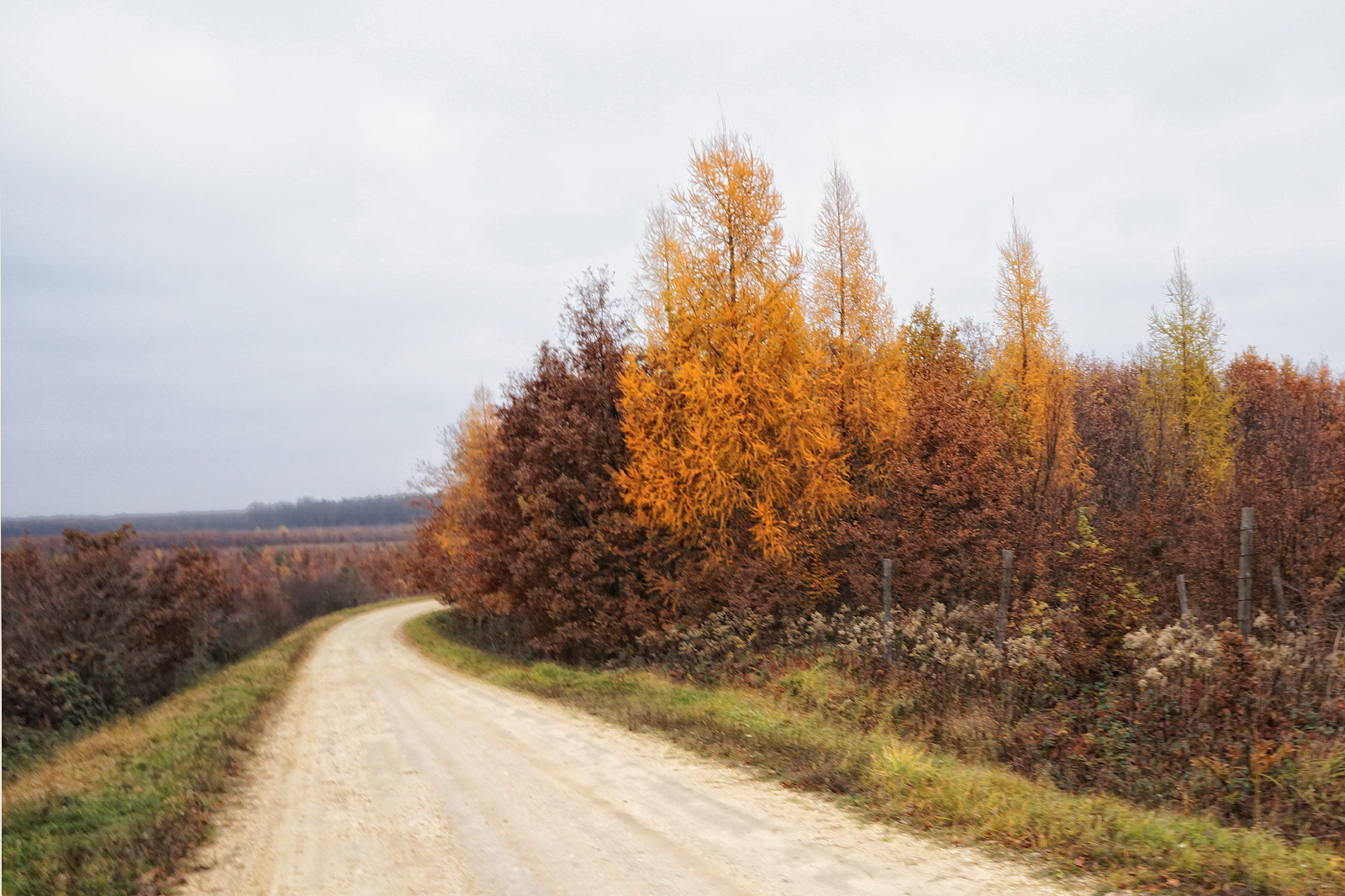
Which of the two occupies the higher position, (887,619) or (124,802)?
(887,619)

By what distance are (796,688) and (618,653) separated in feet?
26.7

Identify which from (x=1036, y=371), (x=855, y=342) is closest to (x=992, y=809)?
(x=855, y=342)

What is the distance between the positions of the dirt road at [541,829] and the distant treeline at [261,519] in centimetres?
440

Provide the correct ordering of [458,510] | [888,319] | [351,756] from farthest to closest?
[458,510] < [888,319] < [351,756]

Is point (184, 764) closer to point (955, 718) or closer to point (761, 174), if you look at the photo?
point (955, 718)

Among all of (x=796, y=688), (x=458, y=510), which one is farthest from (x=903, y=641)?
(x=458, y=510)

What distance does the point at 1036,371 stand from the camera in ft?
89.4

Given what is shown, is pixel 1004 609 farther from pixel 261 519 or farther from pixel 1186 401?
pixel 261 519

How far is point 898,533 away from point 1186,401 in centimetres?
2246

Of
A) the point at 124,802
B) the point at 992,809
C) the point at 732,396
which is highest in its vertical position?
the point at 732,396

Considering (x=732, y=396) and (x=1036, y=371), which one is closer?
(x=732, y=396)

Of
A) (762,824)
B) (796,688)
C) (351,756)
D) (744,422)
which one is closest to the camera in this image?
(762,824)

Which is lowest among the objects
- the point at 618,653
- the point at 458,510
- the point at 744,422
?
the point at 618,653

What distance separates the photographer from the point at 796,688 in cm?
1268
